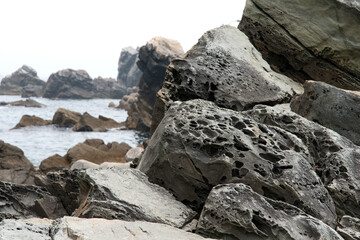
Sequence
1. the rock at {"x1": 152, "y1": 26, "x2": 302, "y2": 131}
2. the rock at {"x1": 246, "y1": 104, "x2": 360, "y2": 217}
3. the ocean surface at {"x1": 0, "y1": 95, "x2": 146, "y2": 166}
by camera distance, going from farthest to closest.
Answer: the ocean surface at {"x1": 0, "y1": 95, "x2": 146, "y2": 166} < the rock at {"x1": 152, "y1": 26, "x2": 302, "y2": 131} < the rock at {"x1": 246, "y1": 104, "x2": 360, "y2": 217}

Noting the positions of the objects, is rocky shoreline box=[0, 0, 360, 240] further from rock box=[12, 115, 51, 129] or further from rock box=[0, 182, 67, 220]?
rock box=[12, 115, 51, 129]

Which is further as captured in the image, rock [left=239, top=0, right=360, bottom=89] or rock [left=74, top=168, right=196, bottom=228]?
rock [left=239, top=0, right=360, bottom=89]

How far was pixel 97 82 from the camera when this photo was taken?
93.7 meters

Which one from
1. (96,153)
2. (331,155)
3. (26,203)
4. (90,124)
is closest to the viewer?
(331,155)

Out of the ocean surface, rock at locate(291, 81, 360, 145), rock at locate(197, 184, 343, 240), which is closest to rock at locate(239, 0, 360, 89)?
rock at locate(291, 81, 360, 145)

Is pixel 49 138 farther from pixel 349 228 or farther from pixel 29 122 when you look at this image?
pixel 349 228

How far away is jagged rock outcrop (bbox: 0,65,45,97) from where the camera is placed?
296 ft

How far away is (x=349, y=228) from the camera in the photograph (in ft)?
13.7

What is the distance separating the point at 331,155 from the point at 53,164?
1549 centimetres

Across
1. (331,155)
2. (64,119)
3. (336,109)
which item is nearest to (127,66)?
(64,119)

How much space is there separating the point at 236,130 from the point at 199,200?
0.97m

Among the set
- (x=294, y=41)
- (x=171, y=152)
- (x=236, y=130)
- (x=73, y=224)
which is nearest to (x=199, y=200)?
(x=171, y=152)

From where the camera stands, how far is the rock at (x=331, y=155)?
4.81 metres

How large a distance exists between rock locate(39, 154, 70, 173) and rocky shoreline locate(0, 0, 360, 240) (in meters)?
8.39
